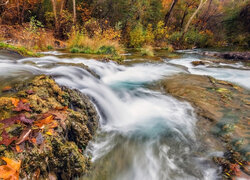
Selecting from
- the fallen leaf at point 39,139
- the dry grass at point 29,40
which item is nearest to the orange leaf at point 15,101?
the fallen leaf at point 39,139

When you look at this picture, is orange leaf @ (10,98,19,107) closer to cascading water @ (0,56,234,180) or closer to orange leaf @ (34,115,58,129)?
orange leaf @ (34,115,58,129)

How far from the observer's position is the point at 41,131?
59.8 inches

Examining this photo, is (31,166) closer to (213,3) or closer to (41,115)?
(41,115)

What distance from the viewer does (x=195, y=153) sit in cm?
224

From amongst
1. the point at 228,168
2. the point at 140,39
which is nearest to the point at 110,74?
the point at 228,168

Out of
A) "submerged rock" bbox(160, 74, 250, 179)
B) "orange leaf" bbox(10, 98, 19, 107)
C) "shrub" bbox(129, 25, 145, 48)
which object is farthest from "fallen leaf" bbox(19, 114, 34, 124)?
"shrub" bbox(129, 25, 145, 48)

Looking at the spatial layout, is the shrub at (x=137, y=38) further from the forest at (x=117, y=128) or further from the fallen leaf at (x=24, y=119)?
the fallen leaf at (x=24, y=119)

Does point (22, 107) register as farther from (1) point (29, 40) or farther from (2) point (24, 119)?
(1) point (29, 40)

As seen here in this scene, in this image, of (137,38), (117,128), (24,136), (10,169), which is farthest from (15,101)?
(137,38)

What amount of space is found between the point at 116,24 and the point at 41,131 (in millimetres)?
11530

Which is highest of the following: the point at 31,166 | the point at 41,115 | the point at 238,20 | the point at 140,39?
the point at 238,20

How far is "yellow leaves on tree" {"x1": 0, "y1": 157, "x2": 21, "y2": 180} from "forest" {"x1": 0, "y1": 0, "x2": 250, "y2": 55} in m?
7.10

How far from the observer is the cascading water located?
2.03 metres

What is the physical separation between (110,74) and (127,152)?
3892mm
